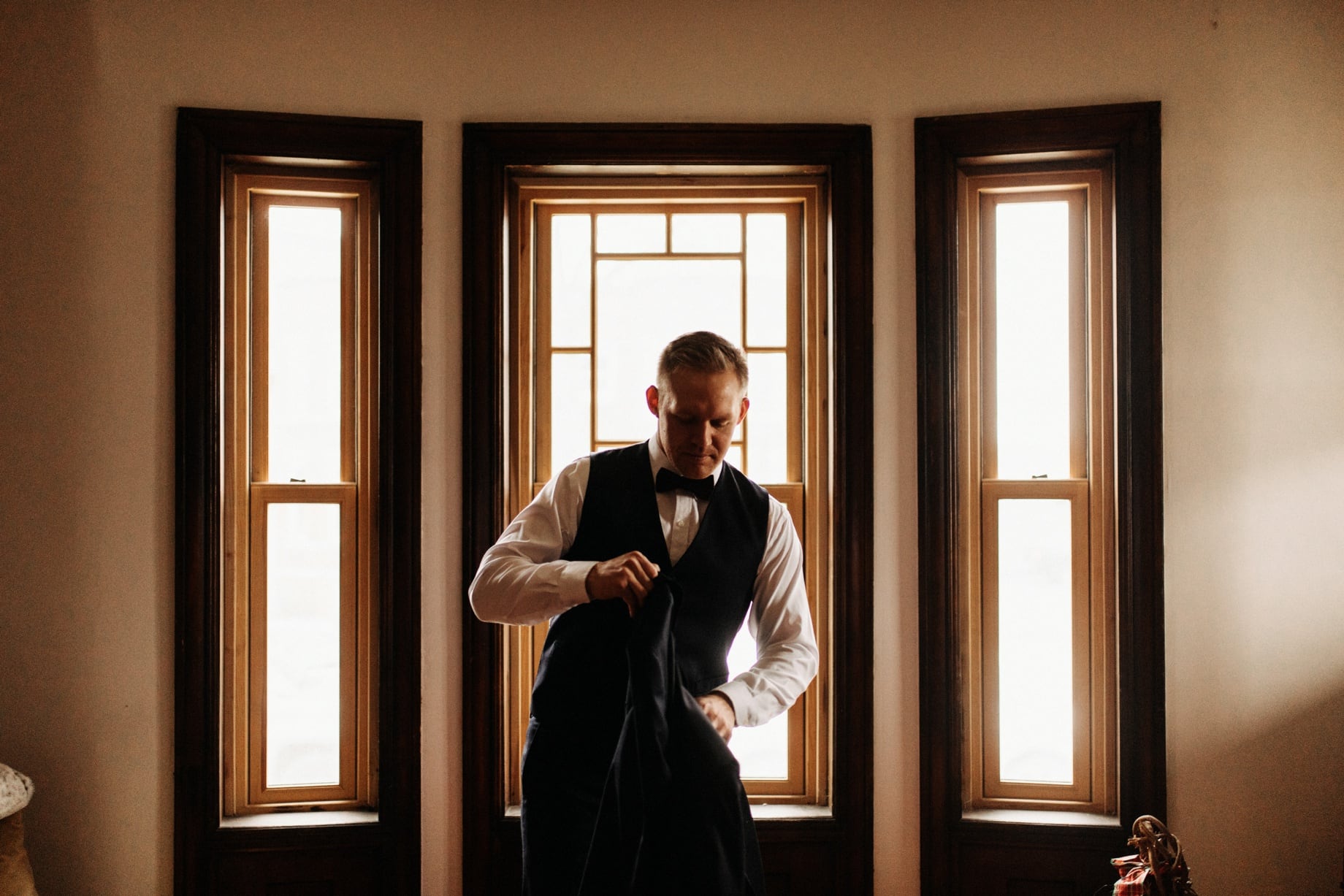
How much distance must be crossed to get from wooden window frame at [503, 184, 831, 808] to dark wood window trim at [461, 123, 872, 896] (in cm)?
8

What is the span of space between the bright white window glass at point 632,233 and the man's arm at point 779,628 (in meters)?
1.04

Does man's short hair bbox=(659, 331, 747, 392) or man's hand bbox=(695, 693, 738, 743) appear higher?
man's short hair bbox=(659, 331, 747, 392)

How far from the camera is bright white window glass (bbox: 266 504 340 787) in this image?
249cm

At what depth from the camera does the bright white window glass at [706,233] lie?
2.58 meters

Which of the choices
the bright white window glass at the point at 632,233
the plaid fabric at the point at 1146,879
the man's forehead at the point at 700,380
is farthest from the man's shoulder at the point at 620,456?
the plaid fabric at the point at 1146,879

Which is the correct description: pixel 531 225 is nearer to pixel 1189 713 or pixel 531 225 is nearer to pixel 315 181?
pixel 315 181

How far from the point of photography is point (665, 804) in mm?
1469

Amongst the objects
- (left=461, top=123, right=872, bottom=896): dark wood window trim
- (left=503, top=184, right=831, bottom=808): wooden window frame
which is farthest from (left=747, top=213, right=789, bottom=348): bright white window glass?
(left=461, top=123, right=872, bottom=896): dark wood window trim

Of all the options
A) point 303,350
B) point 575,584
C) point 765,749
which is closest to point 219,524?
point 303,350

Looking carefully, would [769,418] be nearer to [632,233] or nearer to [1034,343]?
[632,233]

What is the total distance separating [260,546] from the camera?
2.48 meters

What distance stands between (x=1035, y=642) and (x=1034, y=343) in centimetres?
95

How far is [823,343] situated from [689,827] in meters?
1.56

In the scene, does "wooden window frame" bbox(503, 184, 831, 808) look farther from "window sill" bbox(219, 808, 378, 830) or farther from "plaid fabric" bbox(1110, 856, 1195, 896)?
"plaid fabric" bbox(1110, 856, 1195, 896)
